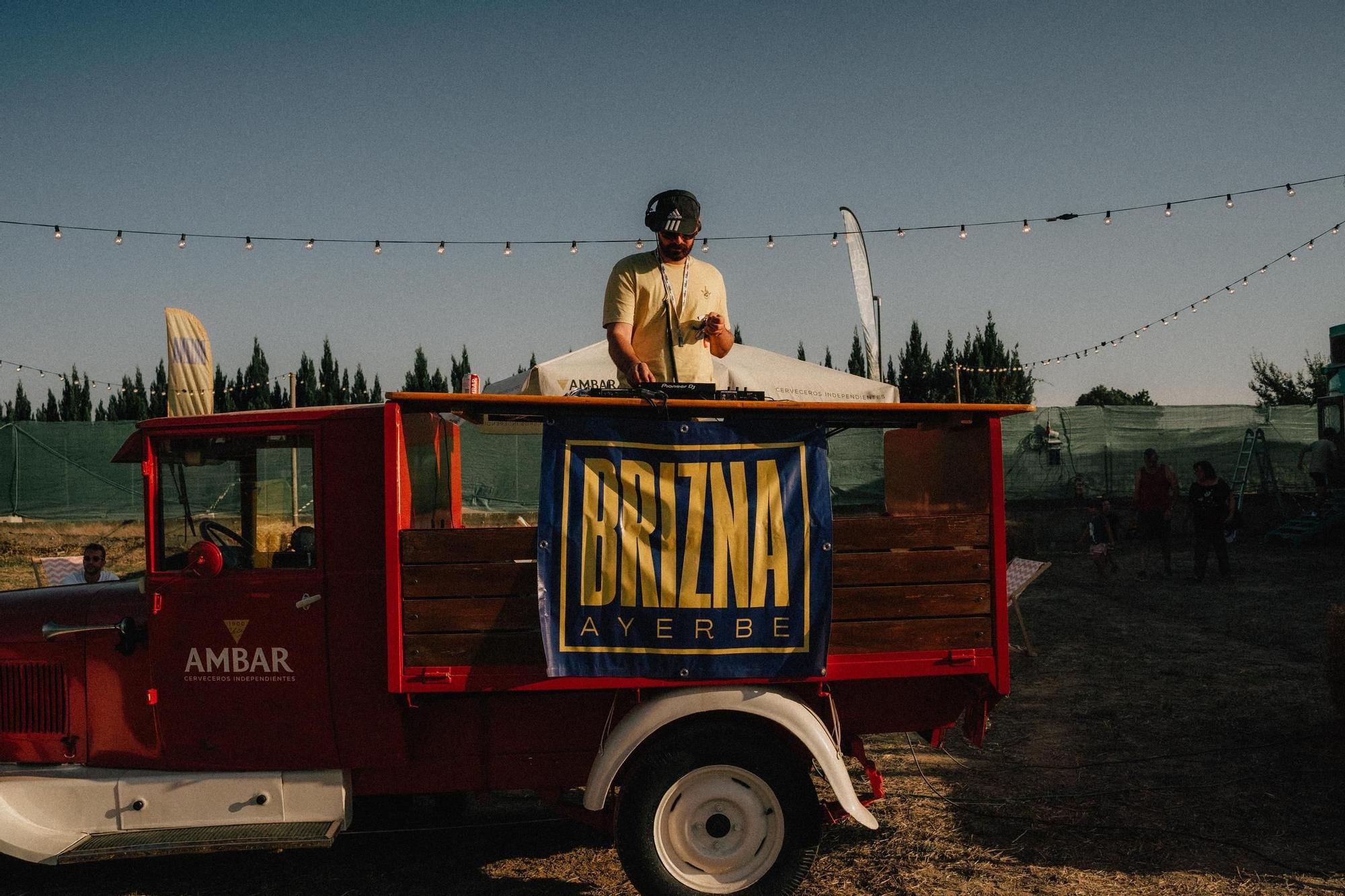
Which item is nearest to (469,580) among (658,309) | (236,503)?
Answer: (236,503)

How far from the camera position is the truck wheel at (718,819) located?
3414 millimetres

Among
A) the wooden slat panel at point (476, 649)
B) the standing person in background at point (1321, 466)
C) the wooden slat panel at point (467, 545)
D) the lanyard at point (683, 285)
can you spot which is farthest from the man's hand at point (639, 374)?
the standing person in background at point (1321, 466)

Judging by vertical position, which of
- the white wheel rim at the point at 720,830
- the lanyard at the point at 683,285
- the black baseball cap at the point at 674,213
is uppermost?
the black baseball cap at the point at 674,213

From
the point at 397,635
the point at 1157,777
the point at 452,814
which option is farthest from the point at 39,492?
the point at 1157,777

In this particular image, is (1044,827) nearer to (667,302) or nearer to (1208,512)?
(667,302)

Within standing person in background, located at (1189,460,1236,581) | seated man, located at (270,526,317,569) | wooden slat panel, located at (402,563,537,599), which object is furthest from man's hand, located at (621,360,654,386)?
standing person in background, located at (1189,460,1236,581)

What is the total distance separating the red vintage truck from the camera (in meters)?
3.37

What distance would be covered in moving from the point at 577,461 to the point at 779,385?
5299 millimetres

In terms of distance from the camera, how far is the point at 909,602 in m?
3.51

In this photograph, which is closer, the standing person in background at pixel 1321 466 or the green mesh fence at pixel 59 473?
the standing person in background at pixel 1321 466

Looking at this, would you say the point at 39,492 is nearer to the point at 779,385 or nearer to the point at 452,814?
the point at 779,385

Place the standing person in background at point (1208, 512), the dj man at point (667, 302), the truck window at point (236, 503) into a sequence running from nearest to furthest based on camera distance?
the truck window at point (236, 503) < the dj man at point (667, 302) < the standing person in background at point (1208, 512)

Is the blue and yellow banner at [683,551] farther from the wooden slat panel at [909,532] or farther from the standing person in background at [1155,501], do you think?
the standing person in background at [1155,501]

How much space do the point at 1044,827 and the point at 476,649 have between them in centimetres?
284
